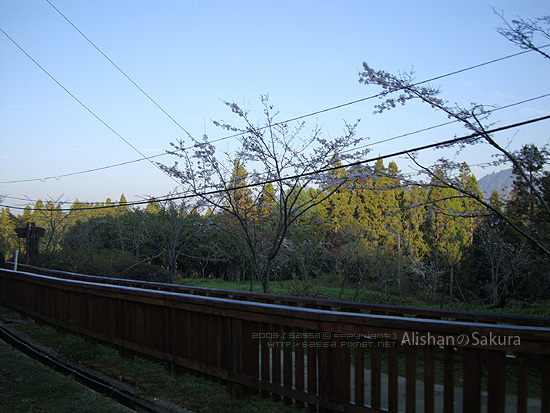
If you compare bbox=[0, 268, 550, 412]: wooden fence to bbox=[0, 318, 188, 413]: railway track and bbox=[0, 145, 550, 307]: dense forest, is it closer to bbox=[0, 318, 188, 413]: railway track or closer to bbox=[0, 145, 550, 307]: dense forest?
bbox=[0, 318, 188, 413]: railway track

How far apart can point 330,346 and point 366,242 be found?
1435 cm

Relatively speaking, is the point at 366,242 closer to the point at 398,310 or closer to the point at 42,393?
the point at 398,310

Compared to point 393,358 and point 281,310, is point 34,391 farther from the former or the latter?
point 393,358

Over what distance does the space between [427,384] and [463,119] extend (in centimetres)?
598

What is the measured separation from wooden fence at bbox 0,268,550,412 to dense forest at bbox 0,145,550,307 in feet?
16.4

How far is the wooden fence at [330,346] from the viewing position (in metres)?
3.04

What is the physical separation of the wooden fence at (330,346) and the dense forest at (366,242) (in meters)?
5.00

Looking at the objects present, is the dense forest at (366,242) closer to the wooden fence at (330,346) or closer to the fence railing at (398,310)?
the fence railing at (398,310)

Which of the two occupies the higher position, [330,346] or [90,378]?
[330,346]

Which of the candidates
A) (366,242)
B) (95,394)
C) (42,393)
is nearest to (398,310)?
(95,394)

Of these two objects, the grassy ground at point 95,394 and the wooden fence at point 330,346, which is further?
the grassy ground at point 95,394

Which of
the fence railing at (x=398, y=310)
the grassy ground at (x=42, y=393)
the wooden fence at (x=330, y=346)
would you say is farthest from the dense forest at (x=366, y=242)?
the grassy ground at (x=42, y=393)

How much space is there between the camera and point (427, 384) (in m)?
3.34

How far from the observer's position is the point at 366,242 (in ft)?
58.5
